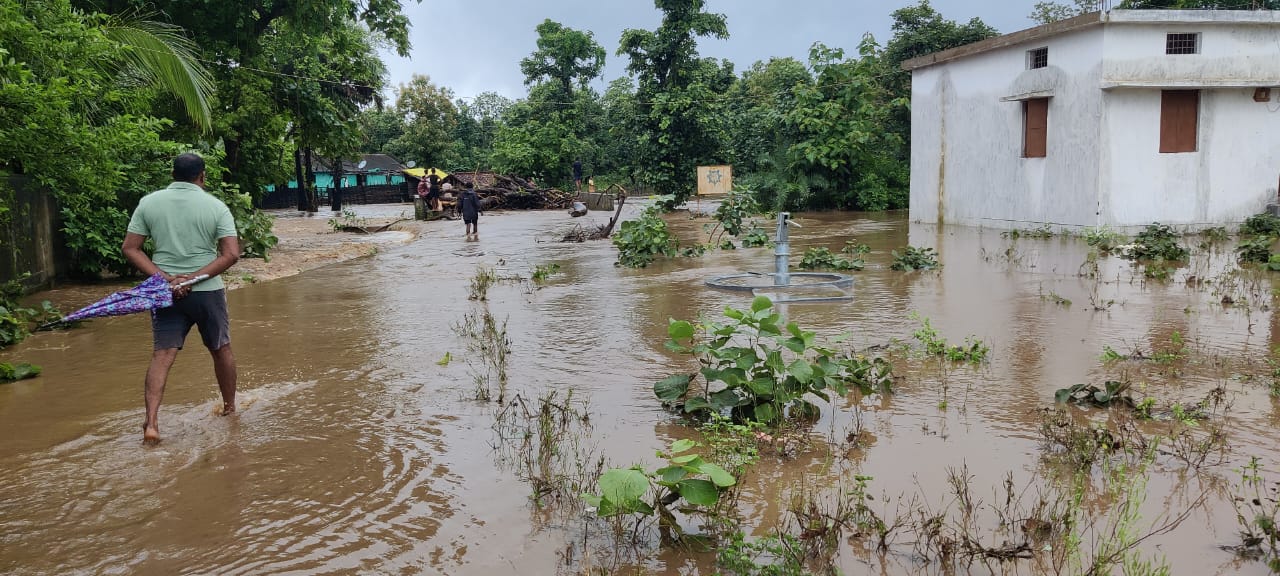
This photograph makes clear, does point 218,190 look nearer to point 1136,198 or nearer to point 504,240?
point 504,240

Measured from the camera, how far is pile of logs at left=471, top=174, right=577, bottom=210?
3548 centimetres

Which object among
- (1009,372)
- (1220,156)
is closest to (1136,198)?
(1220,156)

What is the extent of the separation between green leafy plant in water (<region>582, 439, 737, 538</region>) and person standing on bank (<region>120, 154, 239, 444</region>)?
296 centimetres

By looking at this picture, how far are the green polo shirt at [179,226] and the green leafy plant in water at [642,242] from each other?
29.7 feet

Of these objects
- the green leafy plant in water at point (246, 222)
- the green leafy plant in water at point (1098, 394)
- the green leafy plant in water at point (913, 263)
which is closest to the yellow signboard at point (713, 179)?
the green leafy plant in water at point (913, 263)

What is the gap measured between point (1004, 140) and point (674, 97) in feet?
51.2

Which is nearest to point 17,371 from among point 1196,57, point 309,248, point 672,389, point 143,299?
point 143,299

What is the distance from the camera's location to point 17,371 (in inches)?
263

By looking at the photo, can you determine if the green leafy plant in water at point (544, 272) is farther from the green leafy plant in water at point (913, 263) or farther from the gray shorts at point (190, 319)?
the gray shorts at point (190, 319)

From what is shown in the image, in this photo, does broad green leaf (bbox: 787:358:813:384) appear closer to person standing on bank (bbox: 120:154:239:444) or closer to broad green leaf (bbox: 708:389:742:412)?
broad green leaf (bbox: 708:389:742:412)

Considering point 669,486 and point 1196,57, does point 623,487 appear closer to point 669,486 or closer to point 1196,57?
point 669,486

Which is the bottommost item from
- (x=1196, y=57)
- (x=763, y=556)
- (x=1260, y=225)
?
(x=763, y=556)

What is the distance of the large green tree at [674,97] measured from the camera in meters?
32.9

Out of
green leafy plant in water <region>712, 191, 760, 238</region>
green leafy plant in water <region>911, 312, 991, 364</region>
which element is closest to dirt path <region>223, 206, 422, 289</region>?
green leafy plant in water <region>712, 191, 760, 238</region>
